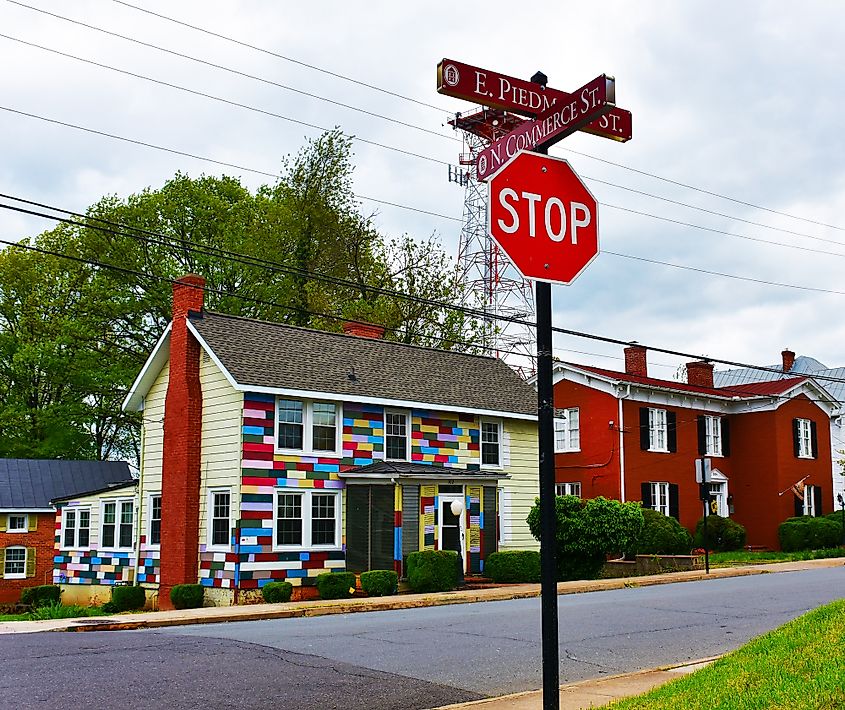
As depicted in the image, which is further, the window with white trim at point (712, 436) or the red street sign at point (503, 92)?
the window with white trim at point (712, 436)

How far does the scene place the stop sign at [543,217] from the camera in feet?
19.8

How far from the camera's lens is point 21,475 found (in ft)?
133

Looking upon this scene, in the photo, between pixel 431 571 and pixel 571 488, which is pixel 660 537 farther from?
pixel 431 571

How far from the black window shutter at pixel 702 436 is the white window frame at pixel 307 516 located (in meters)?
20.2

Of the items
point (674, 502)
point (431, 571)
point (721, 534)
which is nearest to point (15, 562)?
point (431, 571)

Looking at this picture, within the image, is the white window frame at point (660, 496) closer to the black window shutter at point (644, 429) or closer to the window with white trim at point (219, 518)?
the black window shutter at point (644, 429)

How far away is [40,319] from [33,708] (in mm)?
40893

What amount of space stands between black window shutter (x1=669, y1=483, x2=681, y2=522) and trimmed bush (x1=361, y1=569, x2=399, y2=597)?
59.3 feet

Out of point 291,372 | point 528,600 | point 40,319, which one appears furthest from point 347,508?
point 40,319

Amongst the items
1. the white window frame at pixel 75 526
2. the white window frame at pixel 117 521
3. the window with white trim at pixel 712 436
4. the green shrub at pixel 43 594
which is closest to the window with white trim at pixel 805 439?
the window with white trim at pixel 712 436

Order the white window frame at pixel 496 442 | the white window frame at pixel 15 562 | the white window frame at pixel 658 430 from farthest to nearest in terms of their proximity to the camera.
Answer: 1. the white window frame at pixel 15 562
2. the white window frame at pixel 658 430
3. the white window frame at pixel 496 442

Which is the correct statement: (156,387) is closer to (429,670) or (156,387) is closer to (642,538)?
(642,538)

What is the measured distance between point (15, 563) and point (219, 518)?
60.2 ft

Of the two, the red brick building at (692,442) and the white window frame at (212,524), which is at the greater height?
the red brick building at (692,442)
